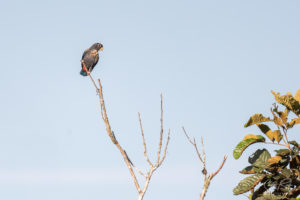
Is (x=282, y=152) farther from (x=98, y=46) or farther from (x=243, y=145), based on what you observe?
(x=98, y=46)

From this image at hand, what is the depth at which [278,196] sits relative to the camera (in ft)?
15.0

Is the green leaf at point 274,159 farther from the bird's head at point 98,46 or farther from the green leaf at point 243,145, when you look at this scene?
the bird's head at point 98,46

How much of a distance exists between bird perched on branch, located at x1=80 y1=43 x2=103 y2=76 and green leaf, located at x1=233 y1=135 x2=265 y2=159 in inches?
476

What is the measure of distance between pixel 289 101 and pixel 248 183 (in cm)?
96

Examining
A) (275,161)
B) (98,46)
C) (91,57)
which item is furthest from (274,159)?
(98,46)

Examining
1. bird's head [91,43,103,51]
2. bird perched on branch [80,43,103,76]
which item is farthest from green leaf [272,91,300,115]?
bird's head [91,43,103,51]

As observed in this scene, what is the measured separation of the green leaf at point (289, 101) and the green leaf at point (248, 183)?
0.77m

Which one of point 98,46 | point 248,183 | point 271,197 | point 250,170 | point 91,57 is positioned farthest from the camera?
point 98,46

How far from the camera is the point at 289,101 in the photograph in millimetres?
4719

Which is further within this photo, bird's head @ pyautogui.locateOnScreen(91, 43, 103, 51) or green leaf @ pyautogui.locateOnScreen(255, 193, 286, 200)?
bird's head @ pyautogui.locateOnScreen(91, 43, 103, 51)

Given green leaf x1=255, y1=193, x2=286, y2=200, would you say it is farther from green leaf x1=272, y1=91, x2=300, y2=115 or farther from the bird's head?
the bird's head

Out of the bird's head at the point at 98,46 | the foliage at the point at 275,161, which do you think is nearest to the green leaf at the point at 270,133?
the foliage at the point at 275,161

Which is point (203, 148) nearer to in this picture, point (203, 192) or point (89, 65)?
point (203, 192)

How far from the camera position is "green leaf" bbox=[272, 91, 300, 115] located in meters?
4.69
